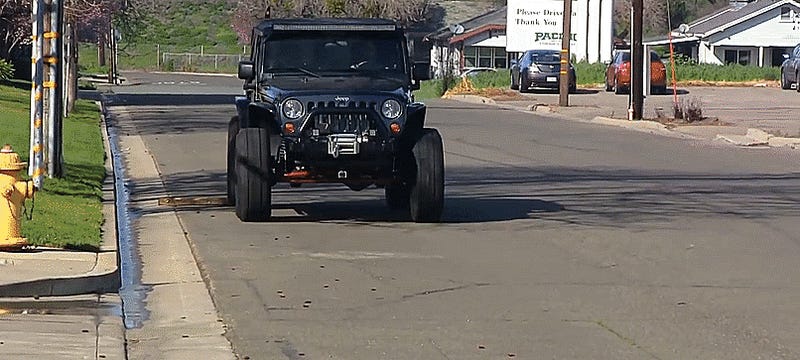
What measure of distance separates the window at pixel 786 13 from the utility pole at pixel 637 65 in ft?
137

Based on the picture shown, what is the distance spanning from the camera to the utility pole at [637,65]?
107 ft

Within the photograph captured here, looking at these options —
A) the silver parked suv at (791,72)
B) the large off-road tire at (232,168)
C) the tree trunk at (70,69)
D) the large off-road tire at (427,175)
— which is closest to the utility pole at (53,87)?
the large off-road tire at (232,168)

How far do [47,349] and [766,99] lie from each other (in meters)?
36.4

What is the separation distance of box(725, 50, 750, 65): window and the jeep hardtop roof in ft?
203

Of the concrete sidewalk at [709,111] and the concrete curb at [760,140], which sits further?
the concrete sidewalk at [709,111]

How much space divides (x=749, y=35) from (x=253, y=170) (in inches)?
2458

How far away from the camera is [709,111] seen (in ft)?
118

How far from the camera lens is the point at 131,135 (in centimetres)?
2780

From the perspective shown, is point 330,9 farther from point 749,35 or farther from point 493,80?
point 749,35

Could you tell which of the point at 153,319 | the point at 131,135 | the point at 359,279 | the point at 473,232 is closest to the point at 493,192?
the point at 473,232

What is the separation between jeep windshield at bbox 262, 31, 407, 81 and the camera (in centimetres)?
1410

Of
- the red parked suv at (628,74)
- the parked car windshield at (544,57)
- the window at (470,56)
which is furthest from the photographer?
the window at (470,56)

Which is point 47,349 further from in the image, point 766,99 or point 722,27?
point 722,27

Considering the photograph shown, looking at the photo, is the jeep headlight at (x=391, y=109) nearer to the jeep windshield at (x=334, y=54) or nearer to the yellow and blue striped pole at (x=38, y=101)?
the jeep windshield at (x=334, y=54)
